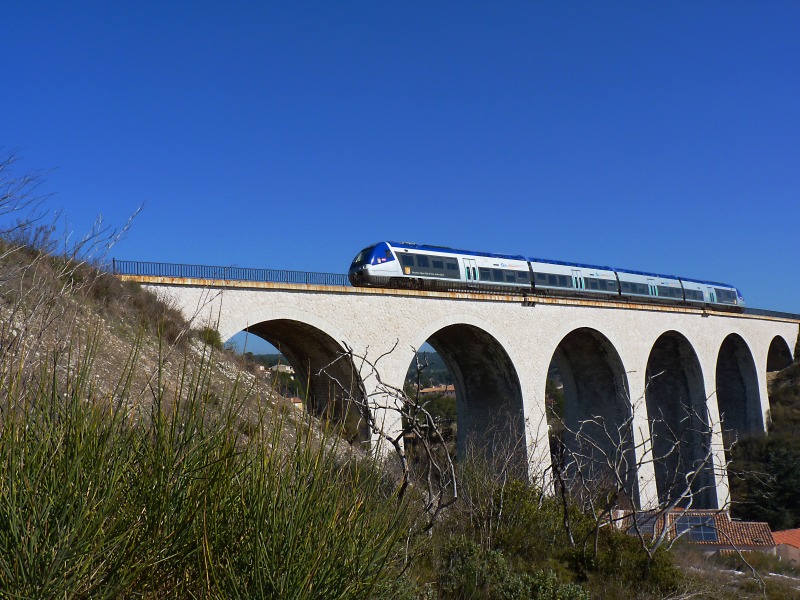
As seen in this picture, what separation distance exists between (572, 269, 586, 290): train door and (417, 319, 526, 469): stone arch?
498 cm

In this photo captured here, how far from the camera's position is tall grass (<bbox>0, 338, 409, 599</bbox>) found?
1954mm

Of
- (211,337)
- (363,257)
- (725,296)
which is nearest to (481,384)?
(363,257)

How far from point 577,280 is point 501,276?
14.2ft

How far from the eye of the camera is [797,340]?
37531 millimetres

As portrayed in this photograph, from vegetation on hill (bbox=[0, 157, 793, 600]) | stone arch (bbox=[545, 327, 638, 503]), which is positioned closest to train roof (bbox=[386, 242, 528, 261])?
stone arch (bbox=[545, 327, 638, 503])

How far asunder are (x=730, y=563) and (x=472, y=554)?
36.9ft

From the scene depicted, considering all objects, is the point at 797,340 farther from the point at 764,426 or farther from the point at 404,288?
the point at 404,288

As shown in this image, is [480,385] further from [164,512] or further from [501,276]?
[164,512]

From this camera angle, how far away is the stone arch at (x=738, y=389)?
30.8m

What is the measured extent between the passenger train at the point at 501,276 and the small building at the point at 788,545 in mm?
9359

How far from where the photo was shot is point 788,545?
19672 millimetres

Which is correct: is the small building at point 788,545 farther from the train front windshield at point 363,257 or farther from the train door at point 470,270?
the train front windshield at point 363,257

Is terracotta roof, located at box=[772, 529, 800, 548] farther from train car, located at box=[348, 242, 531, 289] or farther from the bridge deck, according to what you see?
train car, located at box=[348, 242, 531, 289]

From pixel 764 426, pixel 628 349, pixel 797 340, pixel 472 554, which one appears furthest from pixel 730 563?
pixel 797 340
